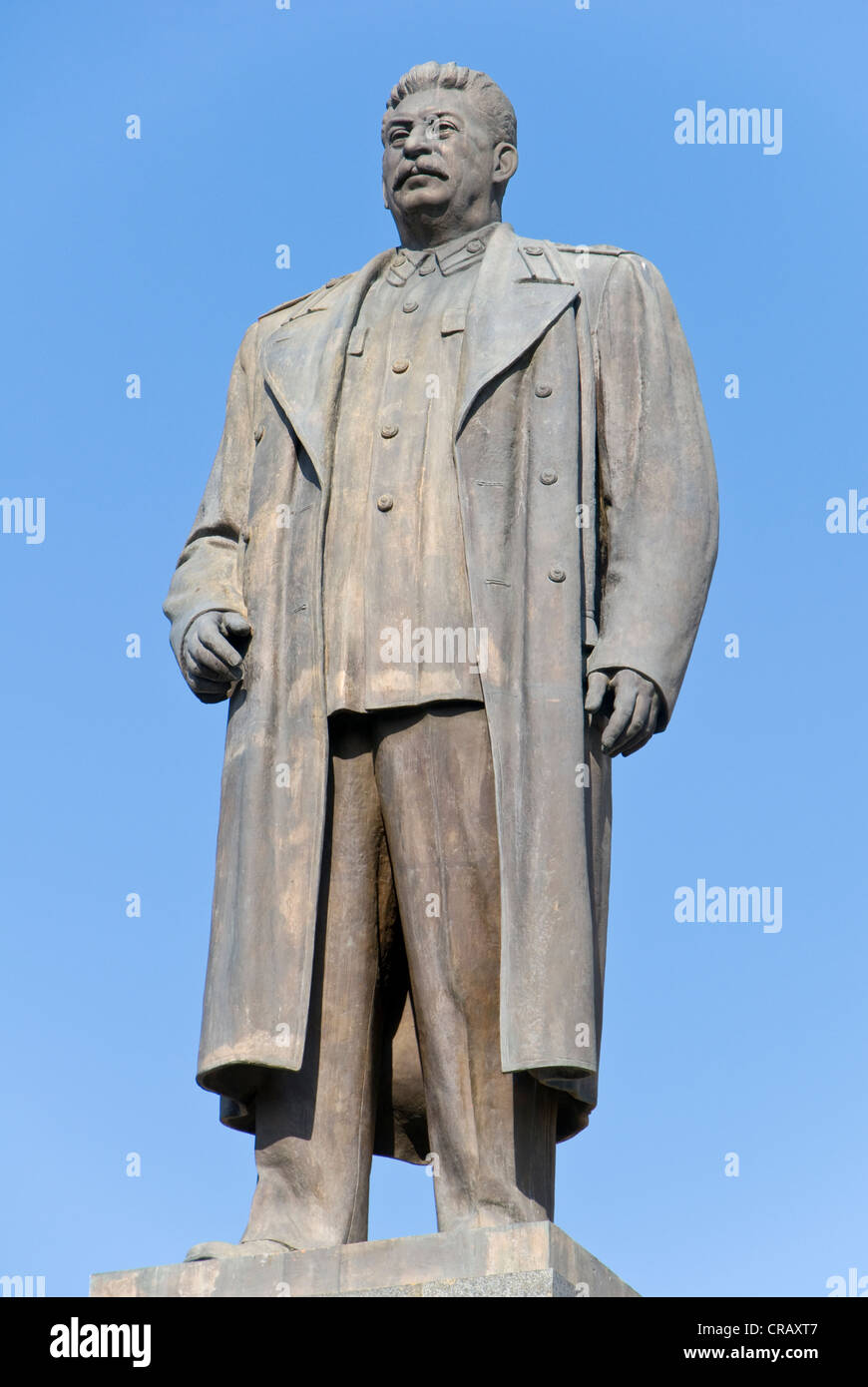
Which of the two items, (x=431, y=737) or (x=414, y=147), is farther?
(x=414, y=147)

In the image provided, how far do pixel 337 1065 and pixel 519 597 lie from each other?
225cm

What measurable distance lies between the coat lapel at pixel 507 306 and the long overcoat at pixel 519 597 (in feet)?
0.04

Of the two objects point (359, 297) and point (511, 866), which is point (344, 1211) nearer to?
point (511, 866)

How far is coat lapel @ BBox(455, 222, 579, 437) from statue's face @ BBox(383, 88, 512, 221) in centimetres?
35

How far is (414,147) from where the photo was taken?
42.9 feet

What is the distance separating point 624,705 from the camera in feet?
39.0

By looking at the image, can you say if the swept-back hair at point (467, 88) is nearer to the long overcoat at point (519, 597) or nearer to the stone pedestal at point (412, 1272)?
the long overcoat at point (519, 597)

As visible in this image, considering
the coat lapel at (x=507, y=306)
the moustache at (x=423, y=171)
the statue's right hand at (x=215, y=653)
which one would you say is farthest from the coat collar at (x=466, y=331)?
the statue's right hand at (x=215, y=653)

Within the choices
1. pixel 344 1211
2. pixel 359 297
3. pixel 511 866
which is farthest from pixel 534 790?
pixel 359 297

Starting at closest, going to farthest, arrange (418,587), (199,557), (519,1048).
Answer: (519,1048) → (418,587) → (199,557)

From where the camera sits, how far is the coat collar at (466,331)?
12398 mm

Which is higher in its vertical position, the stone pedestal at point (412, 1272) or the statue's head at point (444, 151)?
the statue's head at point (444, 151)

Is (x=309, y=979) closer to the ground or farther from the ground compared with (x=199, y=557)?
closer to the ground

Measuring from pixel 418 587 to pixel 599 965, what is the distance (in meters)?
1.89
